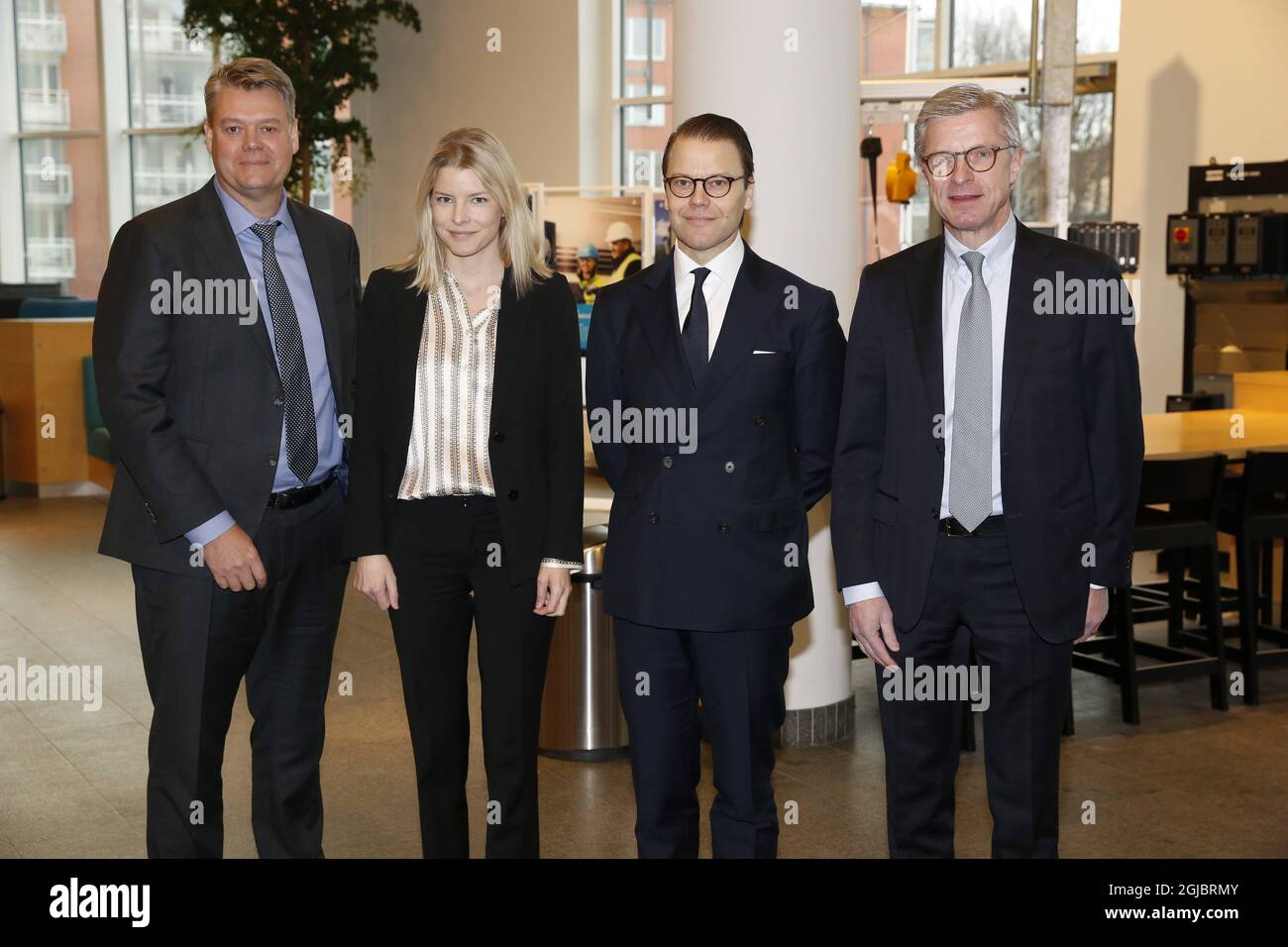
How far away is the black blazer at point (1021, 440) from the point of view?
2.79 metres

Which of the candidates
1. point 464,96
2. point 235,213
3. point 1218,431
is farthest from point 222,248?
point 464,96

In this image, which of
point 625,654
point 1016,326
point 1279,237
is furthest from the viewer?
point 1279,237

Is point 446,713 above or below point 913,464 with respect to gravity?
below

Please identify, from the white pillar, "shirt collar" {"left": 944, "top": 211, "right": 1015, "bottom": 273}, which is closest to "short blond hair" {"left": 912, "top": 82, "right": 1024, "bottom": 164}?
"shirt collar" {"left": 944, "top": 211, "right": 1015, "bottom": 273}

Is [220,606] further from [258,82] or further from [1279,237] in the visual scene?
[1279,237]

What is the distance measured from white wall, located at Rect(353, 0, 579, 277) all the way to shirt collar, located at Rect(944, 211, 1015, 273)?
9.50 metres

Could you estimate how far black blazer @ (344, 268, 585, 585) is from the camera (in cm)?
302

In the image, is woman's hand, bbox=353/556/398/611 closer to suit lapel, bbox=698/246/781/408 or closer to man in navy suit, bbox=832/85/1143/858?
suit lapel, bbox=698/246/781/408

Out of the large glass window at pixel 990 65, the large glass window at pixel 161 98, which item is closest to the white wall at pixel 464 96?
the large glass window at pixel 990 65

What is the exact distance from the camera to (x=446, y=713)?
3.12 metres

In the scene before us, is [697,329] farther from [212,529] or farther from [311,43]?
[311,43]

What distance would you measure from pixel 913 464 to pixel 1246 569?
3460 mm

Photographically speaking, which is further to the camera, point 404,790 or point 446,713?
point 404,790
